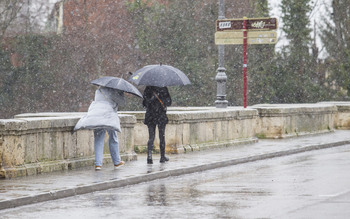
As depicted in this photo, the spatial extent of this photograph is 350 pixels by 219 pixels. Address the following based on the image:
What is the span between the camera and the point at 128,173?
13922 mm

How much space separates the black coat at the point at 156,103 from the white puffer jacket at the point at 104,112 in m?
1.03

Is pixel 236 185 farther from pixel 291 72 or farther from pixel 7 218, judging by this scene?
pixel 291 72

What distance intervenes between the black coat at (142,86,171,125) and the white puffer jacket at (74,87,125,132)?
103cm

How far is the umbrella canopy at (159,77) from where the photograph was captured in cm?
1545

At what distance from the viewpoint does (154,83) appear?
1545cm

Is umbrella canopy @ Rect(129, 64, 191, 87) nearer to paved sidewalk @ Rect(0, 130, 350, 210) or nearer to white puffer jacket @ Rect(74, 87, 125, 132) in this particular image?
white puffer jacket @ Rect(74, 87, 125, 132)

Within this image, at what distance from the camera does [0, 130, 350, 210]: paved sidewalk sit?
1131cm

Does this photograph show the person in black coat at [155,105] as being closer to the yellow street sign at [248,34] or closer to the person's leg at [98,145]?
the person's leg at [98,145]

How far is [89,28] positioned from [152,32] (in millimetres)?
3691

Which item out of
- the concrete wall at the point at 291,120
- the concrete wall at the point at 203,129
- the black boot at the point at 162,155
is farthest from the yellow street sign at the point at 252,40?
the black boot at the point at 162,155

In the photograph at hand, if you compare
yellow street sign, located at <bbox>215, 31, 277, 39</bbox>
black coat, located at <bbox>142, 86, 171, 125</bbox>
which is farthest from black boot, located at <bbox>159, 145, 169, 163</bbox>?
yellow street sign, located at <bbox>215, 31, 277, 39</bbox>

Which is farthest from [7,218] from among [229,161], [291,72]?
[291,72]

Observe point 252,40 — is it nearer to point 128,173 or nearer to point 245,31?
point 245,31

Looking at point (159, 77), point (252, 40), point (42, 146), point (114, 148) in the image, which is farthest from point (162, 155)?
point (252, 40)
